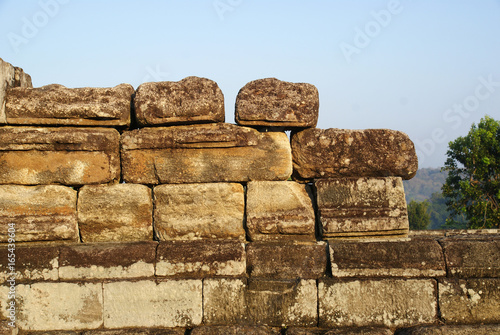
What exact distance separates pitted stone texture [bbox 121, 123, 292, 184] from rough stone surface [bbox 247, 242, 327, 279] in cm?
92

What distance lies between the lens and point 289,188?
5.99 m

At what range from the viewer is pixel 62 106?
5.95 meters

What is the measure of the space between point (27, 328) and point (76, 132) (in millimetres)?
2396

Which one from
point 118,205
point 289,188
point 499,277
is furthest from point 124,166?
point 499,277

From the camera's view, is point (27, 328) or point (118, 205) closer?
point (27, 328)

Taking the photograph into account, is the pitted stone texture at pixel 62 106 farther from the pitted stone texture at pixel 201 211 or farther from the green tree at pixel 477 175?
the green tree at pixel 477 175

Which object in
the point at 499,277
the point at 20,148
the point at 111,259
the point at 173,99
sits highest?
the point at 173,99

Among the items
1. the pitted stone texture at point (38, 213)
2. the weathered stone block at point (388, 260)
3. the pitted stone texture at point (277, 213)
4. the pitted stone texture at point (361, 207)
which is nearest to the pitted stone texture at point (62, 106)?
the pitted stone texture at point (38, 213)

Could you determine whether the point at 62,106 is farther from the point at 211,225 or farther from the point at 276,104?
the point at 276,104

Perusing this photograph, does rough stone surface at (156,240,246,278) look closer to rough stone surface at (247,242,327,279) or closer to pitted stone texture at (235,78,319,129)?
rough stone surface at (247,242,327,279)

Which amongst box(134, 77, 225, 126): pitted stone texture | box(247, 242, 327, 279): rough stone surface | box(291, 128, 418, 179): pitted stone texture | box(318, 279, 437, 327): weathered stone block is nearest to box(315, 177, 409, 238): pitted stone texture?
box(291, 128, 418, 179): pitted stone texture

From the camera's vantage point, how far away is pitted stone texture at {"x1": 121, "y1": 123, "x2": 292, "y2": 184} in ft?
19.5

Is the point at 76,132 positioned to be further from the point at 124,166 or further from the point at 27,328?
the point at 27,328

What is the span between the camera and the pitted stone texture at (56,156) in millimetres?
5875
